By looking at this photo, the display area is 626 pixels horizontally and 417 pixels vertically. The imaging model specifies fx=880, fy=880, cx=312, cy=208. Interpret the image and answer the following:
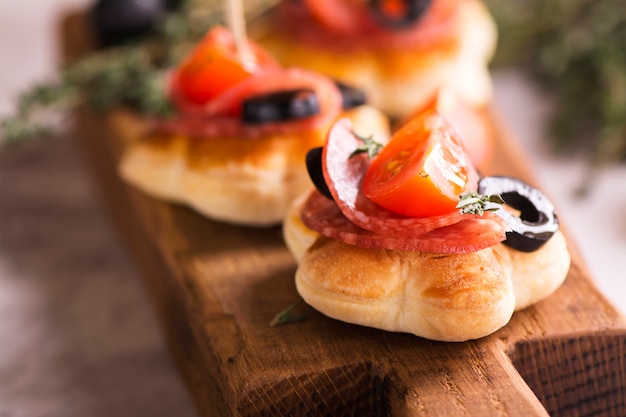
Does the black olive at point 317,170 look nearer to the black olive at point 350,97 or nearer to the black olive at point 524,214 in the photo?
the black olive at point 524,214

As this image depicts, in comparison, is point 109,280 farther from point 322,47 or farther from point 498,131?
point 498,131

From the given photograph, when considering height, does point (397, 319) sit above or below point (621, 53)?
above

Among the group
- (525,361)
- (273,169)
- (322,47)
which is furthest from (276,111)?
(525,361)

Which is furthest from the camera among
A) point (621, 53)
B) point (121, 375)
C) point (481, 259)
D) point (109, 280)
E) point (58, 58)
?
point (58, 58)

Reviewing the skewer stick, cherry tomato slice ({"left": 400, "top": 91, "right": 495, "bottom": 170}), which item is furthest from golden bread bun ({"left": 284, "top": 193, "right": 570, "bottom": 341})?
the skewer stick

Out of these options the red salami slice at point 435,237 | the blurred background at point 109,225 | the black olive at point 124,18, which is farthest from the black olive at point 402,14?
the red salami slice at point 435,237

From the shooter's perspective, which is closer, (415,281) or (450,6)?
(415,281)

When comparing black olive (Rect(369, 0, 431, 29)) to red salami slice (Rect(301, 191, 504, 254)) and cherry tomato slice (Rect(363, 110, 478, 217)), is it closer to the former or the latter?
cherry tomato slice (Rect(363, 110, 478, 217))
